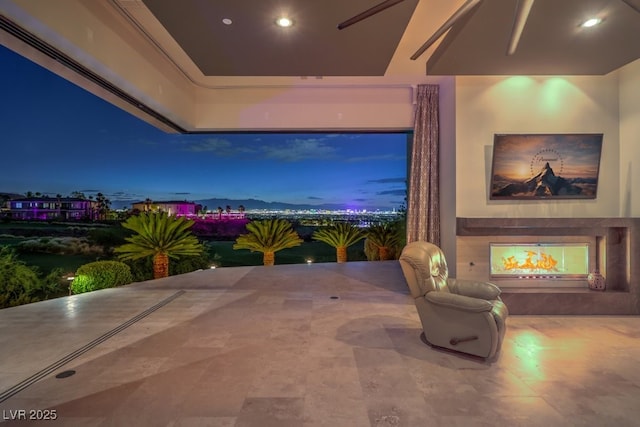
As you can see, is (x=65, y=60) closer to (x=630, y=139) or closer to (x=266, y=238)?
(x=266, y=238)

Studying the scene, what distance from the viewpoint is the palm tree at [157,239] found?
6215 millimetres

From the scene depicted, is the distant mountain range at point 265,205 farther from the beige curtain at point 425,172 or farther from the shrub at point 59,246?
the beige curtain at point 425,172

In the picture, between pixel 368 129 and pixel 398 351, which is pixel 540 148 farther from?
pixel 398 351

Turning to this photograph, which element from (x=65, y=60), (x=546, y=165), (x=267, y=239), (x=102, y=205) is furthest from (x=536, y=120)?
(x=102, y=205)

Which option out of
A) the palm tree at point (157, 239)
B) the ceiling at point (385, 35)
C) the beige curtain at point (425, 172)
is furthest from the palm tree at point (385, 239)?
the ceiling at point (385, 35)

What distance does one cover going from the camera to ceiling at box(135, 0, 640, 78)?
2.86 metres

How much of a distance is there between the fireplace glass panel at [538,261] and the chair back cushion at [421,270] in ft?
5.49

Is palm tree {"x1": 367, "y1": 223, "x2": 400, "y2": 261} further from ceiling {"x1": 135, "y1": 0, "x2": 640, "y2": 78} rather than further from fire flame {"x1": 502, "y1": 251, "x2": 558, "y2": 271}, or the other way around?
ceiling {"x1": 135, "y1": 0, "x2": 640, "y2": 78}

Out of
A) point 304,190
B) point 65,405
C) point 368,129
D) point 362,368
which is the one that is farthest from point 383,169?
point 65,405

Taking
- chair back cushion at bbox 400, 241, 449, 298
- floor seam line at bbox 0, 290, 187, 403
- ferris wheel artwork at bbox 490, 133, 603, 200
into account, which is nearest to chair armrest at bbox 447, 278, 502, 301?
chair back cushion at bbox 400, 241, 449, 298

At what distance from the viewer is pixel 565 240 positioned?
14.6 ft

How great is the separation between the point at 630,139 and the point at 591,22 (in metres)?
2.19

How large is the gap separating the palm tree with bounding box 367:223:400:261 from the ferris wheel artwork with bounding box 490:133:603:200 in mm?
4117

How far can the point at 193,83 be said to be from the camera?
235 inches
